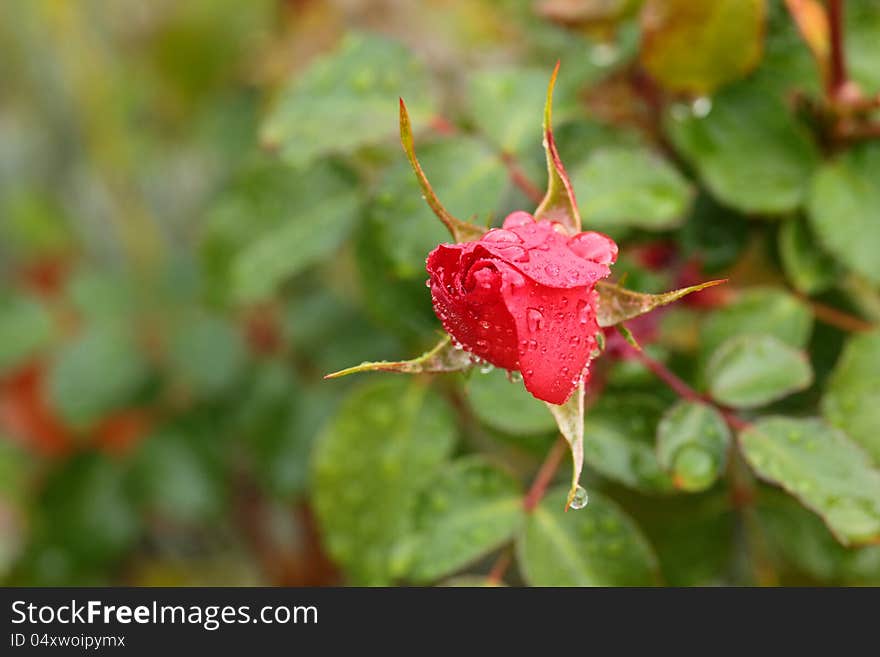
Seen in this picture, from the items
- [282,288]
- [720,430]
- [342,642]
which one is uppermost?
[720,430]

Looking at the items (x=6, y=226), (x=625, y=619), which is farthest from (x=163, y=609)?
(x=6, y=226)

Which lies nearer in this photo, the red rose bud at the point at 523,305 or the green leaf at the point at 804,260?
the red rose bud at the point at 523,305

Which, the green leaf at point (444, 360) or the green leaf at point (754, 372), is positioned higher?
the green leaf at point (444, 360)

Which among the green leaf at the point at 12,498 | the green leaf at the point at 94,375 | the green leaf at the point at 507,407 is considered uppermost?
the green leaf at the point at 507,407

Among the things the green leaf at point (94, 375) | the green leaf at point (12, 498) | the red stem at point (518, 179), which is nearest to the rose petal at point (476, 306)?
the red stem at point (518, 179)

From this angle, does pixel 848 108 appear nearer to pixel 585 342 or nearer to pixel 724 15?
pixel 724 15

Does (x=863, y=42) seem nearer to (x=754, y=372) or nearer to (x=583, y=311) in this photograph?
(x=754, y=372)

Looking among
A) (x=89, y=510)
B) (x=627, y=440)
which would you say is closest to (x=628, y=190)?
(x=627, y=440)

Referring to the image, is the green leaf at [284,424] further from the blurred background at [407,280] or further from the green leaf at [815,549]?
the green leaf at [815,549]
